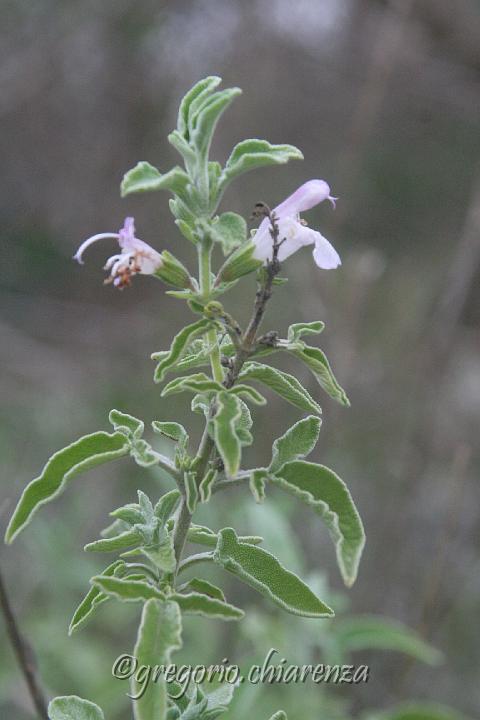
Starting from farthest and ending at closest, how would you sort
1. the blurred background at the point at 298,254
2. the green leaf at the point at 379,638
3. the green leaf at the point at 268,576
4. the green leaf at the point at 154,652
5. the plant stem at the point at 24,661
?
the blurred background at the point at 298,254 → the green leaf at the point at 379,638 → the plant stem at the point at 24,661 → the green leaf at the point at 268,576 → the green leaf at the point at 154,652

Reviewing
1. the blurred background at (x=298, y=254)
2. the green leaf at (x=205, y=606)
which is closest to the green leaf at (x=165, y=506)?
the green leaf at (x=205, y=606)

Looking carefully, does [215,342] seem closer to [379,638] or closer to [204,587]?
[204,587]

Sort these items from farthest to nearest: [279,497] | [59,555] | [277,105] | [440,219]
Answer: [277,105] < [440,219] < [279,497] < [59,555]

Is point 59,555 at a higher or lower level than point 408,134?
lower

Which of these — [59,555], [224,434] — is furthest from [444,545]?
[224,434]

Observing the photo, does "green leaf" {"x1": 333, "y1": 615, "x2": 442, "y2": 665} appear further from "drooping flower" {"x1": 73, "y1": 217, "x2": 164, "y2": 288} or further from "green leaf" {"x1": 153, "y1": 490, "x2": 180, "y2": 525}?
"drooping flower" {"x1": 73, "y1": 217, "x2": 164, "y2": 288}

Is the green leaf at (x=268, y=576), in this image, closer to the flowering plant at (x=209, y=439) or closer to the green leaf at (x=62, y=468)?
the flowering plant at (x=209, y=439)

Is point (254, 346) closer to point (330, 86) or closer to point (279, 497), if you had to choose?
point (279, 497)

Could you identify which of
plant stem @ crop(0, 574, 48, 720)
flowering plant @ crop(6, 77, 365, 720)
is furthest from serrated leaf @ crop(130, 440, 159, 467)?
plant stem @ crop(0, 574, 48, 720)
